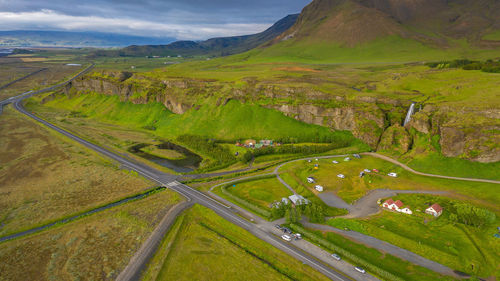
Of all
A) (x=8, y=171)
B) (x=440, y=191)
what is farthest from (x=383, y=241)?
(x=8, y=171)

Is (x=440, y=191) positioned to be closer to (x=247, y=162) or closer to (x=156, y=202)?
(x=247, y=162)

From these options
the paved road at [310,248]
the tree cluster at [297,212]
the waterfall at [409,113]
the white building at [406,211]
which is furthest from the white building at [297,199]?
the waterfall at [409,113]

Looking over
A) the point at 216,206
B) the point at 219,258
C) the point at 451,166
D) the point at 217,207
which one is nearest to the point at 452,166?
the point at 451,166

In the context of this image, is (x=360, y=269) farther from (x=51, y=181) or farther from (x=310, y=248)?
(x=51, y=181)

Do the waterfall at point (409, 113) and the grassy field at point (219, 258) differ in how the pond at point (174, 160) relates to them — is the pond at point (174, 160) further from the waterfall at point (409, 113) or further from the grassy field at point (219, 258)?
the waterfall at point (409, 113)

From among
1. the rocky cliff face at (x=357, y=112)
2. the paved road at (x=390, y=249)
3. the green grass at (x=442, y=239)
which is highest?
the rocky cliff face at (x=357, y=112)
